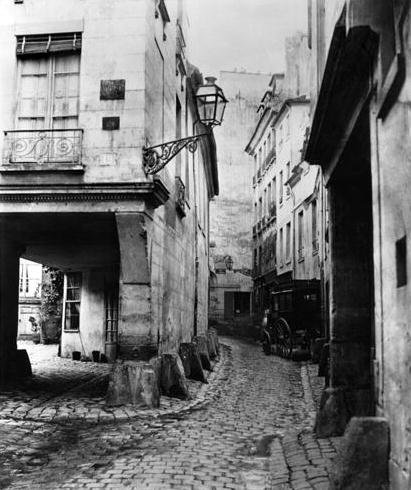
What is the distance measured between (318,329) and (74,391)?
943 cm

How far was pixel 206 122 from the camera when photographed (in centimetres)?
1005

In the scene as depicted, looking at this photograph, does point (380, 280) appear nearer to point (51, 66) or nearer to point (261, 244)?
point (51, 66)

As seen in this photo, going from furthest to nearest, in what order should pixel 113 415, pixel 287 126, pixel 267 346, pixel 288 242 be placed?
pixel 287 126
pixel 288 242
pixel 267 346
pixel 113 415

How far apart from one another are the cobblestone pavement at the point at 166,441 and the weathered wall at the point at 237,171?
1304 inches

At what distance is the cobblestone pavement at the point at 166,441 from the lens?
565 centimetres

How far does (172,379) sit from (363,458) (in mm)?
6322

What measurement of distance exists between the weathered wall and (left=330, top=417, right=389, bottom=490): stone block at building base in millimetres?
40237

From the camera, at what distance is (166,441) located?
722 centimetres

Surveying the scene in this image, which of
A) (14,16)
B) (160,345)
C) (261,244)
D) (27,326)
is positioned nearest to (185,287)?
(160,345)

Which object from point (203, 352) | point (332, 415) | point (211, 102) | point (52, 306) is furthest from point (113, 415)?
point (52, 306)

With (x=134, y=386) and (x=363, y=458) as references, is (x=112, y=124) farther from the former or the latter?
(x=363, y=458)

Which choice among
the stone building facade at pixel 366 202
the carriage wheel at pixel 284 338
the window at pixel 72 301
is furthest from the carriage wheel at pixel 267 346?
the stone building facade at pixel 366 202

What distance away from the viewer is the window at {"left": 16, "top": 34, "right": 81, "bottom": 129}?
1033cm

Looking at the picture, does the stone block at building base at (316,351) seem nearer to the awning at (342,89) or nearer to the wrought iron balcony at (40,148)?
the wrought iron balcony at (40,148)
